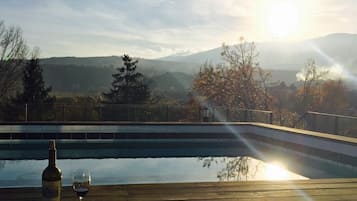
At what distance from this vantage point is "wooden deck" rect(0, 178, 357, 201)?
8.09 feet

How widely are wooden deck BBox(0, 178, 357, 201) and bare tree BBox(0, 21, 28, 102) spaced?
72.2 feet

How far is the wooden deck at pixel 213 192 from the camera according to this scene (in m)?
2.47

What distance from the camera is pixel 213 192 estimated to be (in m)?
2.66

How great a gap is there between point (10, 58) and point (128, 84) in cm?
683

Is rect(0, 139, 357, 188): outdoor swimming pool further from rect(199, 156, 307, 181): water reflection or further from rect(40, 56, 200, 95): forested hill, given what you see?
rect(40, 56, 200, 95): forested hill

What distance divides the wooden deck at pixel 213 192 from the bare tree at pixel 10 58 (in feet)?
72.2

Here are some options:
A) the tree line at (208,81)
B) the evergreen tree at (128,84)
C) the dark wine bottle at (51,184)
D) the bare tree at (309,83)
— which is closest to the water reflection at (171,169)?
the dark wine bottle at (51,184)

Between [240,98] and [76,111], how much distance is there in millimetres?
12020

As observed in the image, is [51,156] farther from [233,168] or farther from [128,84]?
[128,84]

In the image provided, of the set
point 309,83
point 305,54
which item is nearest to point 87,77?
point 309,83

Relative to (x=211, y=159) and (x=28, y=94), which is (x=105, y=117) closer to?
(x=211, y=159)

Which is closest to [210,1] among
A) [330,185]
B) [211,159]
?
[211,159]

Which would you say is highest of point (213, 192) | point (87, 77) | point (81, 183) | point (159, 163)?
point (87, 77)

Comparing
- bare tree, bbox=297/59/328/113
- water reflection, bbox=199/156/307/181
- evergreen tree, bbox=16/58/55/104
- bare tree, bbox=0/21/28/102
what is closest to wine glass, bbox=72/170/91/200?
water reflection, bbox=199/156/307/181
